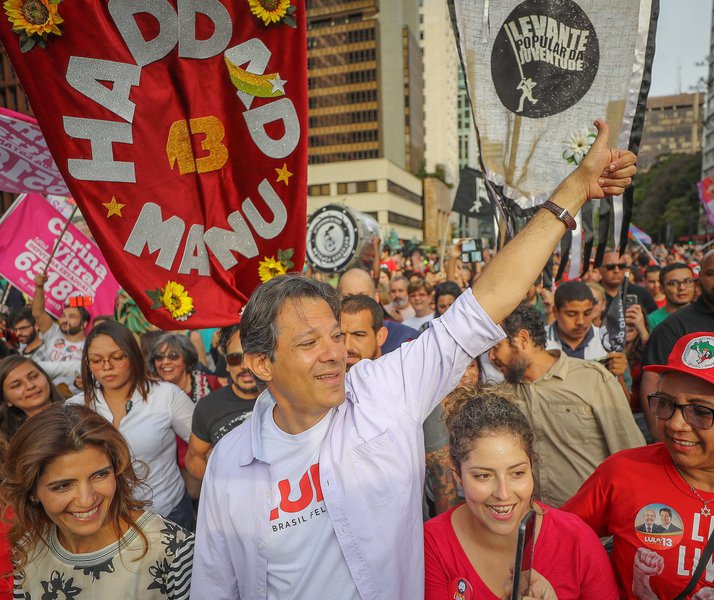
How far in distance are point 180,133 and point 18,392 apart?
1.96 meters

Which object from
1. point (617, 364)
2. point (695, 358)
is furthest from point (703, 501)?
point (617, 364)

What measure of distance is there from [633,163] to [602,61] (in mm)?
682

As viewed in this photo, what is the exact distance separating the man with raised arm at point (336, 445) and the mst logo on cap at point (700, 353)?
599mm

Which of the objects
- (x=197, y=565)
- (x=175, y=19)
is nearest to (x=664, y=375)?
(x=197, y=565)

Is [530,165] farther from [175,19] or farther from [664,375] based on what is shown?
[175,19]

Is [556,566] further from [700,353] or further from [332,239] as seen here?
[332,239]

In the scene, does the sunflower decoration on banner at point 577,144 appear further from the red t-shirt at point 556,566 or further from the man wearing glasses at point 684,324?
the man wearing glasses at point 684,324

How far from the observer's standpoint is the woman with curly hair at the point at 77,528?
195cm

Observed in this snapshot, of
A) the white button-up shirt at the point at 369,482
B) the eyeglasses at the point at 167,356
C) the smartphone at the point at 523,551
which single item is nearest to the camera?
the smartphone at the point at 523,551

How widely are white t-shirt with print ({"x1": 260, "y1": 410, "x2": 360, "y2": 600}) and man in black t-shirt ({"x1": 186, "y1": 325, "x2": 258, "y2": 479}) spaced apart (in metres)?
1.39

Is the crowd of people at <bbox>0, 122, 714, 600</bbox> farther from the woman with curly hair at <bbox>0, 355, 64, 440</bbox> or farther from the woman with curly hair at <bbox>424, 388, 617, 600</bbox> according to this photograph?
the woman with curly hair at <bbox>0, 355, 64, 440</bbox>

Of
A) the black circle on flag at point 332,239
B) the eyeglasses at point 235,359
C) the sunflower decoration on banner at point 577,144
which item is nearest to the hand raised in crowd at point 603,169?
the sunflower decoration on banner at point 577,144

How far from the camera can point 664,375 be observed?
1.94 m

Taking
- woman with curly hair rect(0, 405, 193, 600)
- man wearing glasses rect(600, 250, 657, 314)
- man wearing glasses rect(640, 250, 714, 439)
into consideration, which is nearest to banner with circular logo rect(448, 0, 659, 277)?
man wearing glasses rect(640, 250, 714, 439)
